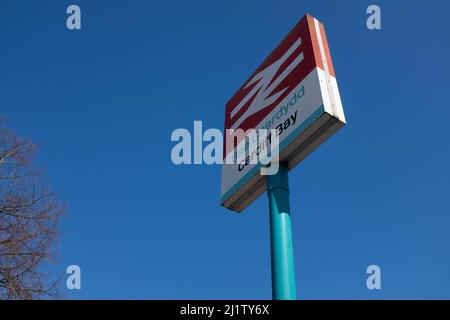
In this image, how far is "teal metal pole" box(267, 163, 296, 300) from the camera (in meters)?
4.94

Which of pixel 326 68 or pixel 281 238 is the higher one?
pixel 326 68

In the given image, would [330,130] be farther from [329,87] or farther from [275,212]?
[275,212]

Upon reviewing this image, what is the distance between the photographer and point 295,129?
18.6ft

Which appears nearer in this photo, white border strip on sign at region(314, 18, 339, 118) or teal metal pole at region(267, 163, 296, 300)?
teal metal pole at region(267, 163, 296, 300)

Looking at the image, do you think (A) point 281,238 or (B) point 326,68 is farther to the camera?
(B) point 326,68

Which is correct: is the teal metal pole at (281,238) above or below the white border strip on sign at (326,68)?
below

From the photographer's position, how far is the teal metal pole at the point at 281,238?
4941 millimetres

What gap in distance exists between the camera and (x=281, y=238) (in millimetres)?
5293

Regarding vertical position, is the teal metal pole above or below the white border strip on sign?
below

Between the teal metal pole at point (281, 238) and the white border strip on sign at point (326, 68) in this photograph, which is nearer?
the teal metal pole at point (281, 238)

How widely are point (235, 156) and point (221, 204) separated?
0.66 metres
